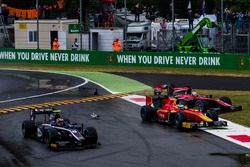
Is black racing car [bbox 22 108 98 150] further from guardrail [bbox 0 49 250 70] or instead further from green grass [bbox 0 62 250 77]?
guardrail [bbox 0 49 250 70]

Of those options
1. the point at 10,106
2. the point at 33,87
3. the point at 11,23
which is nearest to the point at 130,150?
the point at 10,106

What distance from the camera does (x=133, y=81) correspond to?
30516 millimetres

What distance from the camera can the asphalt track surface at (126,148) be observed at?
1234cm

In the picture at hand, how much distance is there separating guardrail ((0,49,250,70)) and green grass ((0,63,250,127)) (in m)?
0.63

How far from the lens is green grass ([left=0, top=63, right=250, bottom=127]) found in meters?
19.4

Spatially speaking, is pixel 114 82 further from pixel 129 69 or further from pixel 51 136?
pixel 51 136

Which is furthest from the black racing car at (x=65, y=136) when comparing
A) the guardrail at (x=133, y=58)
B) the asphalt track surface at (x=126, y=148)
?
the guardrail at (x=133, y=58)

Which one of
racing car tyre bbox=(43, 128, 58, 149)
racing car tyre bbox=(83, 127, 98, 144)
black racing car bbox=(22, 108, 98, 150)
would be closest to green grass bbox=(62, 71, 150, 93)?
black racing car bbox=(22, 108, 98, 150)

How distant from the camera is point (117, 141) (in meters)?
14.7

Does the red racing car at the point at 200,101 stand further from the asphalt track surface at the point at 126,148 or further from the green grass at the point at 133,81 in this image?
the asphalt track surface at the point at 126,148

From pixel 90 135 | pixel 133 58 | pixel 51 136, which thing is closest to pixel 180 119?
pixel 90 135

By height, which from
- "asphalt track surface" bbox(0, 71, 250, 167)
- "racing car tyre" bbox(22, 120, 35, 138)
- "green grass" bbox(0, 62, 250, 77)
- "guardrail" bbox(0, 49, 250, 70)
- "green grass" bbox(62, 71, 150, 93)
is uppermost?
"guardrail" bbox(0, 49, 250, 70)

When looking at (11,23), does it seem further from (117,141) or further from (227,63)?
(117,141)

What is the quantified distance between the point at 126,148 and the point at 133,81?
1680 centimetres
